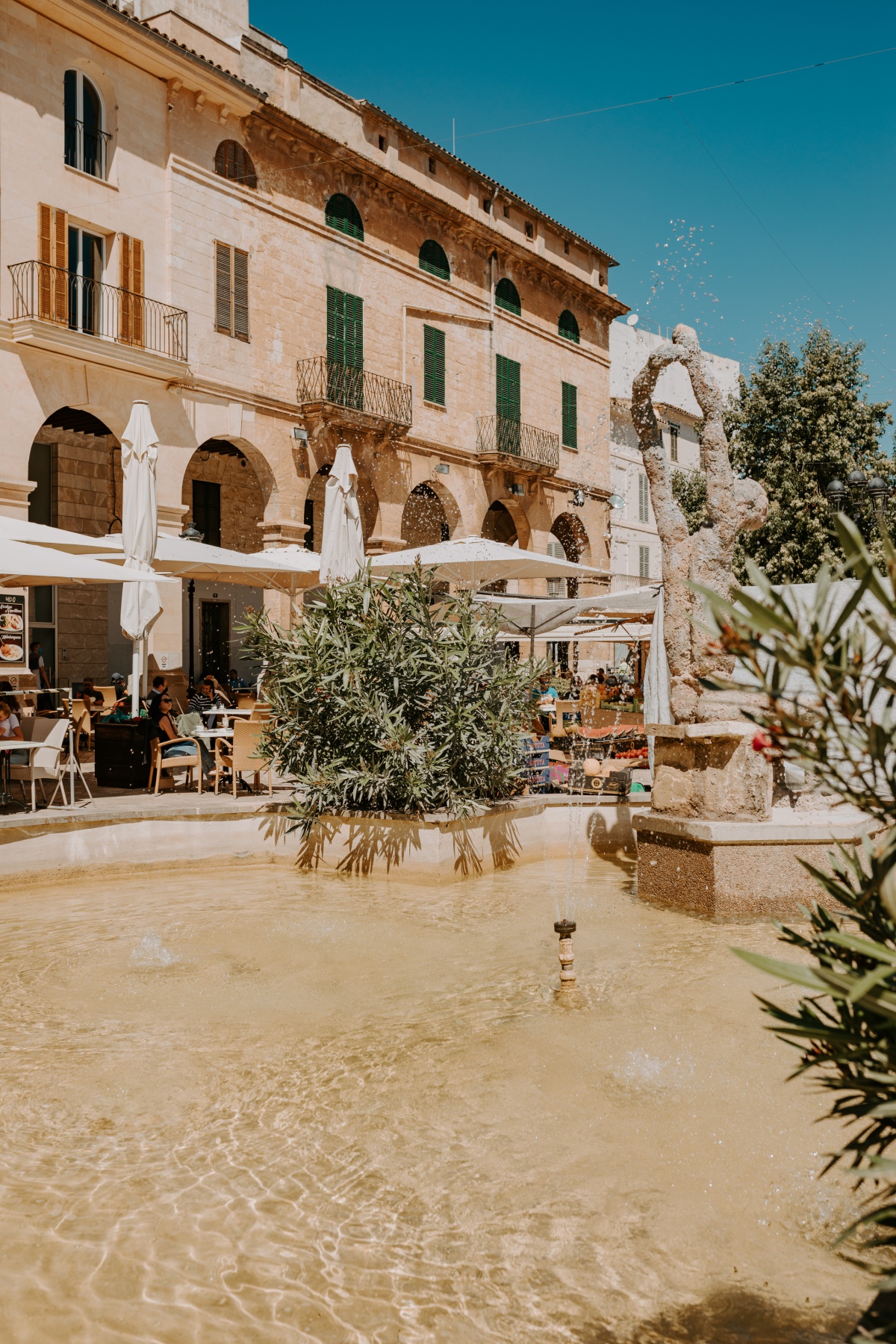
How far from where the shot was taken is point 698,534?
6.50 meters

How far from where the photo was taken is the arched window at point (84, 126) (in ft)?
49.8

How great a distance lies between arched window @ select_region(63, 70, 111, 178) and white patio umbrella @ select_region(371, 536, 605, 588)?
821 centimetres

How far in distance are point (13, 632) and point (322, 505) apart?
10.2 meters

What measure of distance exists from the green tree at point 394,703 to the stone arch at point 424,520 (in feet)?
54.6

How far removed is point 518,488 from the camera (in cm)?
2439

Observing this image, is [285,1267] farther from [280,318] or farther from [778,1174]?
[280,318]

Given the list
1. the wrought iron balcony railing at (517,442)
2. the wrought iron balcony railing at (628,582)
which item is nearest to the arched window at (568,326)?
the wrought iron balcony railing at (517,442)

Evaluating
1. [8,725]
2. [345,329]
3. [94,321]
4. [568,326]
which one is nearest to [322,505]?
[345,329]

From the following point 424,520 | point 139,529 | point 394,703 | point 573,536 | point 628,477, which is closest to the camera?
point 394,703

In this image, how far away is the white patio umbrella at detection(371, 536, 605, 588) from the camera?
38.3 feet

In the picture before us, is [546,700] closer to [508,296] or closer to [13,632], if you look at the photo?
[13,632]

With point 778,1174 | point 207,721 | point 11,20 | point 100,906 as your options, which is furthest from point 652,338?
point 778,1174

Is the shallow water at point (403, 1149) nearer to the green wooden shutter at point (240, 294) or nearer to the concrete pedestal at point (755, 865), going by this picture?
the concrete pedestal at point (755, 865)

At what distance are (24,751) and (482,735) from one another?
4745 millimetres
